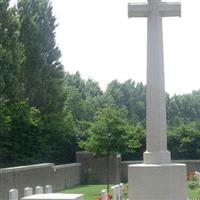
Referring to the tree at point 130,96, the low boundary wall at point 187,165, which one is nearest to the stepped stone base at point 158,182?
the low boundary wall at point 187,165

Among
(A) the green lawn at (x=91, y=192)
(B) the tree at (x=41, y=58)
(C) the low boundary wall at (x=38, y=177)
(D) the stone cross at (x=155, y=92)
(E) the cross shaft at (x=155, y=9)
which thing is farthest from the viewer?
(B) the tree at (x=41, y=58)

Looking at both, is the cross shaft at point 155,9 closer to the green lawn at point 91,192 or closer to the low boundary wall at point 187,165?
the green lawn at point 91,192

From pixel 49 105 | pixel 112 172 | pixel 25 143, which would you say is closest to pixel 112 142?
pixel 25 143

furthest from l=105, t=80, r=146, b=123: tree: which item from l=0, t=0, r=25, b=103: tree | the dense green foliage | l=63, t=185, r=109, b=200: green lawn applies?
l=0, t=0, r=25, b=103: tree

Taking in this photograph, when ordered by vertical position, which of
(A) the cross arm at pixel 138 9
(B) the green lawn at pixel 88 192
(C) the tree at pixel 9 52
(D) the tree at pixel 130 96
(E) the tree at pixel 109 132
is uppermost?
(D) the tree at pixel 130 96

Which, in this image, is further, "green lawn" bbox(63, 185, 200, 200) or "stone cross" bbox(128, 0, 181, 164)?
"green lawn" bbox(63, 185, 200, 200)

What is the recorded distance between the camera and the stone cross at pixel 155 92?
1258 cm

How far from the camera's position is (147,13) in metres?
13.2

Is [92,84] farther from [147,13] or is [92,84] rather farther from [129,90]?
[147,13]

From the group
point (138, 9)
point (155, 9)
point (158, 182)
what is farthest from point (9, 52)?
point (158, 182)

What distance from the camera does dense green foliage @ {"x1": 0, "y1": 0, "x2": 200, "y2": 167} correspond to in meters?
26.1

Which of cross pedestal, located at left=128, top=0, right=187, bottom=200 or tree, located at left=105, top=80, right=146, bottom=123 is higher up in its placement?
tree, located at left=105, top=80, right=146, bottom=123

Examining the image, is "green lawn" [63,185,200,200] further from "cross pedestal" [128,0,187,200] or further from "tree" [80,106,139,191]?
"cross pedestal" [128,0,187,200]

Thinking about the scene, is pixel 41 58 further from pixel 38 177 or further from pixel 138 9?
pixel 138 9
